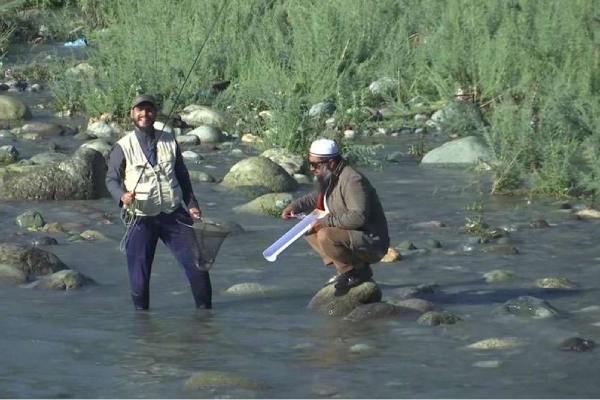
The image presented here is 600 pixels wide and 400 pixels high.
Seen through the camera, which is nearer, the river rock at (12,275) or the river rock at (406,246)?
the river rock at (12,275)

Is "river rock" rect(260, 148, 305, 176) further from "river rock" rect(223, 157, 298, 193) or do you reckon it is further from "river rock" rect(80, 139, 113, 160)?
"river rock" rect(80, 139, 113, 160)

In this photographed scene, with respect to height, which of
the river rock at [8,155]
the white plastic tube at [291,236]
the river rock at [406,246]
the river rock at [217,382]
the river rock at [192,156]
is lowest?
the river rock at [192,156]

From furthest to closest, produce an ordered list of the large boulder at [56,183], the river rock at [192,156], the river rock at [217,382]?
the river rock at [192,156] < the large boulder at [56,183] < the river rock at [217,382]

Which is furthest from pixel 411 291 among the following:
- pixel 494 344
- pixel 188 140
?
pixel 188 140

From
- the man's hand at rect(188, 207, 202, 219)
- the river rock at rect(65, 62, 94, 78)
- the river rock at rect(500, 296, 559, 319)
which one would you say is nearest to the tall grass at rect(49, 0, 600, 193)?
the river rock at rect(65, 62, 94, 78)

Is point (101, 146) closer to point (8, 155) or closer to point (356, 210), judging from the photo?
point (8, 155)

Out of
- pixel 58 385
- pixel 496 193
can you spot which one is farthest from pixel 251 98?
pixel 58 385

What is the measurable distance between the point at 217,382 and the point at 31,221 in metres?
5.46

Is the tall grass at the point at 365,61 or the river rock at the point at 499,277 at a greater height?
the tall grass at the point at 365,61

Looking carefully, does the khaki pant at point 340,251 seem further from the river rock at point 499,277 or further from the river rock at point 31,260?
the river rock at point 31,260

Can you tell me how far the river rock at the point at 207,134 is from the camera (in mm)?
17438

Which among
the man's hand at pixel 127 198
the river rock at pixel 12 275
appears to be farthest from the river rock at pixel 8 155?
the man's hand at pixel 127 198

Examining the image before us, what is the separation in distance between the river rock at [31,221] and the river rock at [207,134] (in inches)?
189

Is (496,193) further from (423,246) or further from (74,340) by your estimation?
(74,340)
